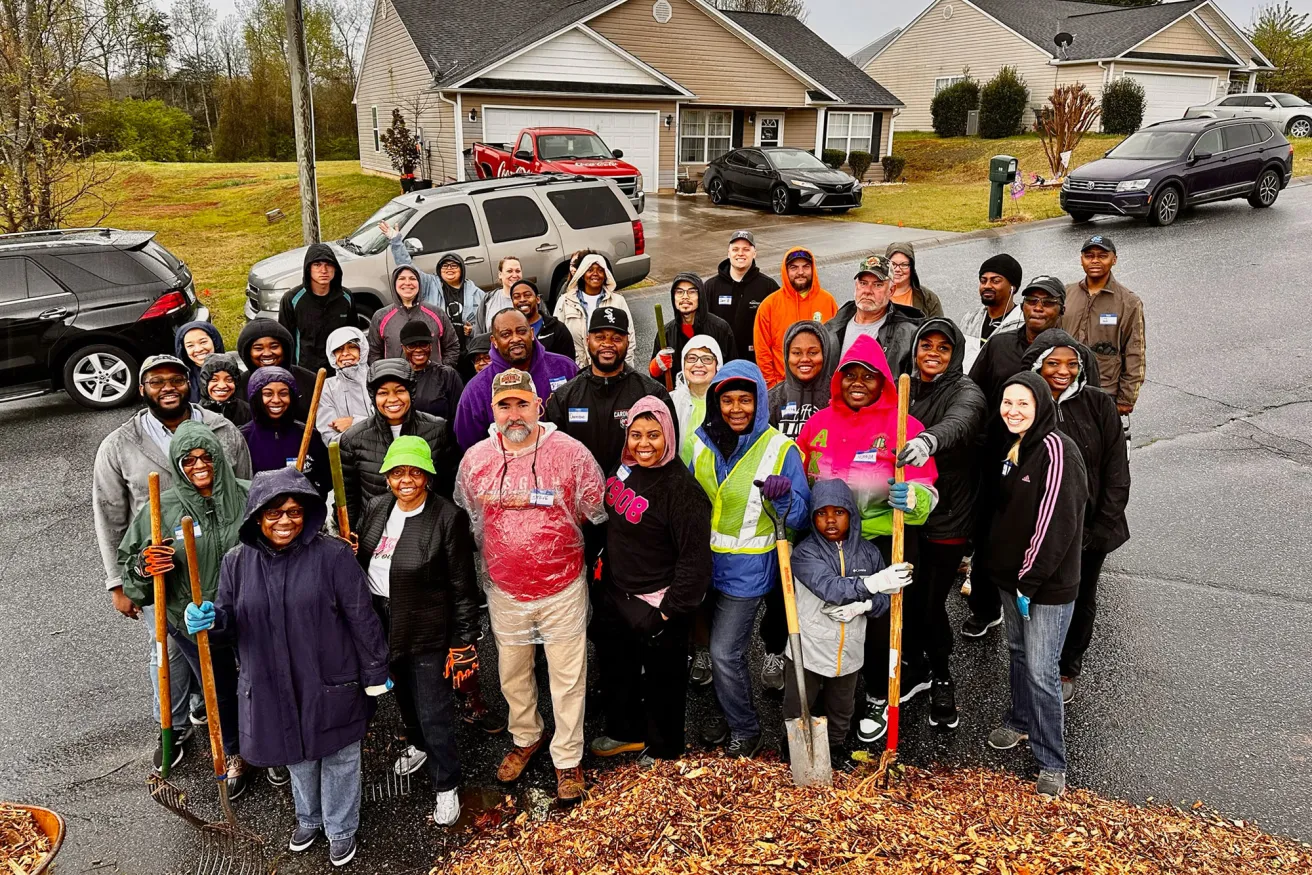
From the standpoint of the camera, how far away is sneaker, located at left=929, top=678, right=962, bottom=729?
451 cm

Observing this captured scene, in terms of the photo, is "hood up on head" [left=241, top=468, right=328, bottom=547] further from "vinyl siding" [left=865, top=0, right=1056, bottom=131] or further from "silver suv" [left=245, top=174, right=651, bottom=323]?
"vinyl siding" [left=865, top=0, right=1056, bottom=131]

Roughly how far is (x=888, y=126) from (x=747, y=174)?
418 inches

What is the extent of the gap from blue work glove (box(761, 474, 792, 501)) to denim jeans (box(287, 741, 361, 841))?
7.02 ft

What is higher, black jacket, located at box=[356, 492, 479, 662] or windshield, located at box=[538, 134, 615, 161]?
windshield, located at box=[538, 134, 615, 161]

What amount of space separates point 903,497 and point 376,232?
907 centimetres

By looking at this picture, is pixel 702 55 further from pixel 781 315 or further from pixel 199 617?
pixel 199 617

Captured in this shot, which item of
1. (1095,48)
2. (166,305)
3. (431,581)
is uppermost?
(1095,48)

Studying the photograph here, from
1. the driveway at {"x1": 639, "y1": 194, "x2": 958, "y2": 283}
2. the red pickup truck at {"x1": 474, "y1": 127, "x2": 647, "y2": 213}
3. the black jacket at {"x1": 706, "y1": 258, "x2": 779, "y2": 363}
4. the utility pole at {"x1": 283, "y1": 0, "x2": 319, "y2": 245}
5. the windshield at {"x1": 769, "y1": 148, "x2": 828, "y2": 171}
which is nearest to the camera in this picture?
the black jacket at {"x1": 706, "y1": 258, "x2": 779, "y2": 363}

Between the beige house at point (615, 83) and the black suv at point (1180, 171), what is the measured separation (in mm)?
12714

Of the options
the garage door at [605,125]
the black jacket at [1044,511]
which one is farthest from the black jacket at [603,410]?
the garage door at [605,125]

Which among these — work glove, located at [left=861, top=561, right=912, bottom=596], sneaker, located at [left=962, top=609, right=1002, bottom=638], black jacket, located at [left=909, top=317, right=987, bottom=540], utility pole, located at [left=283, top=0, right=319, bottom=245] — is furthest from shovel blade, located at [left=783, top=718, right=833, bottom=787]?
utility pole, located at [left=283, top=0, right=319, bottom=245]

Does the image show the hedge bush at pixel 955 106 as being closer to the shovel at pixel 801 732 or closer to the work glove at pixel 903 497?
the work glove at pixel 903 497

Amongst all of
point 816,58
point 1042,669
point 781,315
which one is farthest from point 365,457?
point 816,58

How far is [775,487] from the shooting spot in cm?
393
